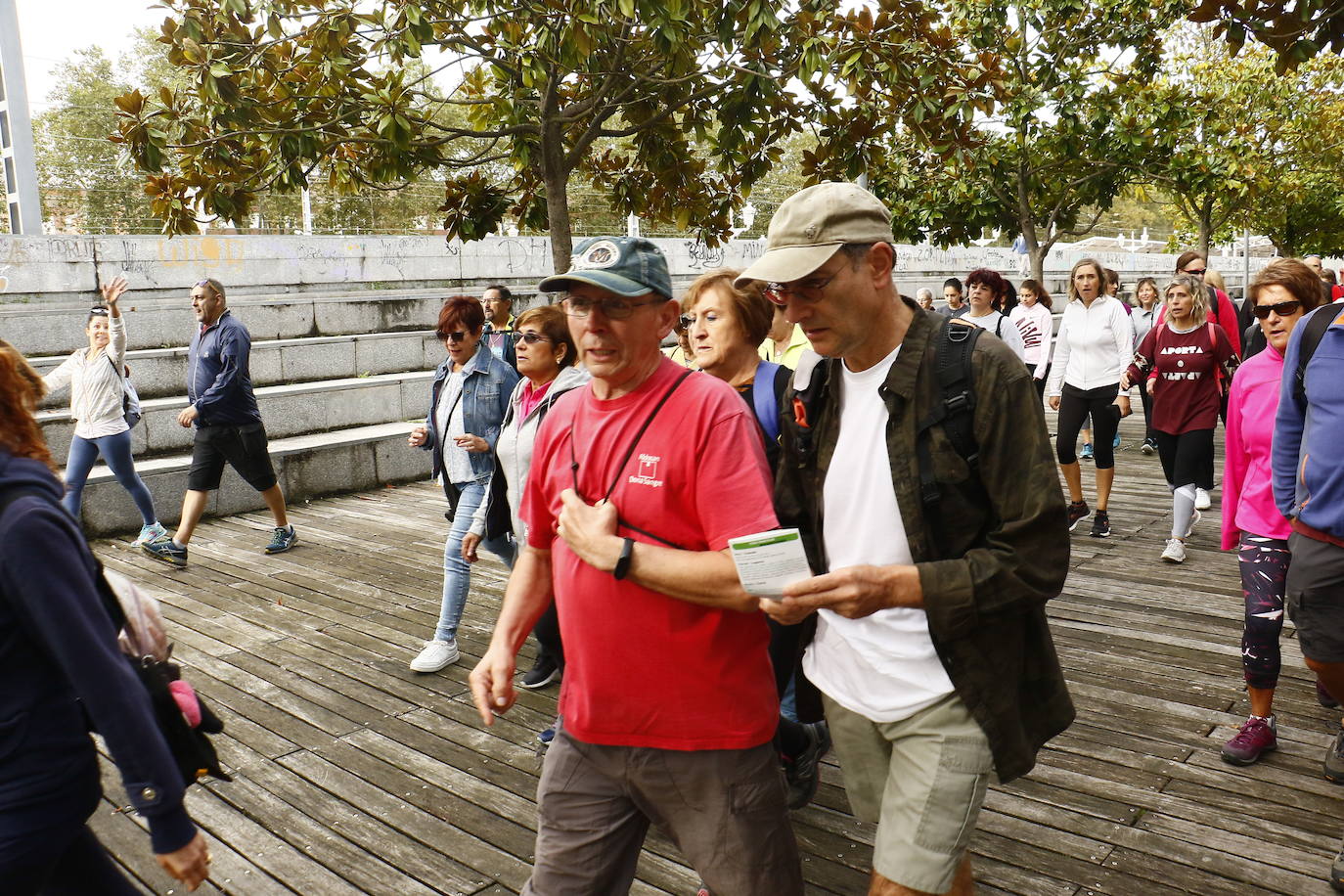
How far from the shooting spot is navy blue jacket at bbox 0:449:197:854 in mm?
1851

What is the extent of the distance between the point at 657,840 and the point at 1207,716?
8.42ft

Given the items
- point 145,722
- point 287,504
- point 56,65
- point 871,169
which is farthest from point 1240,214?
point 56,65

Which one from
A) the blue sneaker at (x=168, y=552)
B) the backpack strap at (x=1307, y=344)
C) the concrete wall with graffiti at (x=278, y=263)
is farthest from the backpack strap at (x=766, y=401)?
the concrete wall with graffiti at (x=278, y=263)

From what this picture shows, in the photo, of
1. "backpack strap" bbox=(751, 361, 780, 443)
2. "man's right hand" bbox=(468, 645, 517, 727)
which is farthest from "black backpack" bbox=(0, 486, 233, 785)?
"backpack strap" bbox=(751, 361, 780, 443)

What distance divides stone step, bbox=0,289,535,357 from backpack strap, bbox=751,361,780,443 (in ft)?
29.5

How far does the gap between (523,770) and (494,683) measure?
203cm

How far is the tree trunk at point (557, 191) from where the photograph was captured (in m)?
6.88

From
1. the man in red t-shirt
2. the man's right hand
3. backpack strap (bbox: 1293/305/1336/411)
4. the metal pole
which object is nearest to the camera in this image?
the man in red t-shirt

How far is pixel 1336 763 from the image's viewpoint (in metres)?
3.89

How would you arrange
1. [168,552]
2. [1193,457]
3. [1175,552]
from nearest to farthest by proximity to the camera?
[1193,457] → [1175,552] → [168,552]

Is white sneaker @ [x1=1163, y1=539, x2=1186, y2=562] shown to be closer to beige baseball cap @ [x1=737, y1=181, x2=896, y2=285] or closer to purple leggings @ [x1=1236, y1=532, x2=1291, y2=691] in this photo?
purple leggings @ [x1=1236, y1=532, x2=1291, y2=691]

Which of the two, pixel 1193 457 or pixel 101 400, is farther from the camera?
pixel 101 400

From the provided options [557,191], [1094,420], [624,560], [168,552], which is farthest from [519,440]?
[1094,420]

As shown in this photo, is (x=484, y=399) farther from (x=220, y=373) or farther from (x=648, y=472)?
(x=648, y=472)
